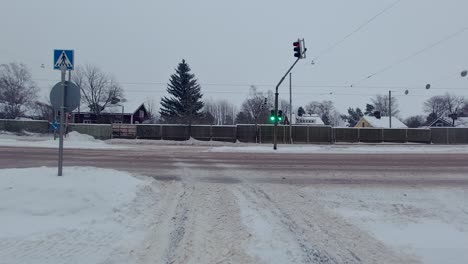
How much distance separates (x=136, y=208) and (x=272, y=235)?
2791 millimetres

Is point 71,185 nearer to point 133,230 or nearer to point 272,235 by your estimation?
point 133,230

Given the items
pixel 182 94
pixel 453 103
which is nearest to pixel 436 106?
pixel 453 103

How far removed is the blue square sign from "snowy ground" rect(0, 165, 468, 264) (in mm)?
2463

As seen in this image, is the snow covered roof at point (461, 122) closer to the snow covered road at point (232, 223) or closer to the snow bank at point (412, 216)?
the snow covered road at point (232, 223)

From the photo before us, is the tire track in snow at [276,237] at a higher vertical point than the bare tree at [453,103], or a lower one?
lower

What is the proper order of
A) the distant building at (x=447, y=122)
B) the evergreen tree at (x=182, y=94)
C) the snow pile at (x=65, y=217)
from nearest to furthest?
the snow pile at (x=65, y=217)
the evergreen tree at (x=182, y=94)
the distant building at (x=447, y=122)

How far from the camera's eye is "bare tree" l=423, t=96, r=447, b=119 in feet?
356

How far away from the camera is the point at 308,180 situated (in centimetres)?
1186

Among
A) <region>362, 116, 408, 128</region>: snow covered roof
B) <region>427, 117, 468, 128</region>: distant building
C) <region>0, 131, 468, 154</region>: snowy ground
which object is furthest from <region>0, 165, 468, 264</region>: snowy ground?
<region>427, 117, 468, 128</region>: distant building

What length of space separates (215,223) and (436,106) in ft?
396

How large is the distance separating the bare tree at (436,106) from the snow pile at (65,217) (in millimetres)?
114527

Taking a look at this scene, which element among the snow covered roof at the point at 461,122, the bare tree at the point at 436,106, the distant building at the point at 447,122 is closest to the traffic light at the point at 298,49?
the distant building at the point at 447,122

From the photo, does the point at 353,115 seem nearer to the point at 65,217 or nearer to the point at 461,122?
the point at 461,122

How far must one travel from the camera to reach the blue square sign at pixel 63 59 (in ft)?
27.8
